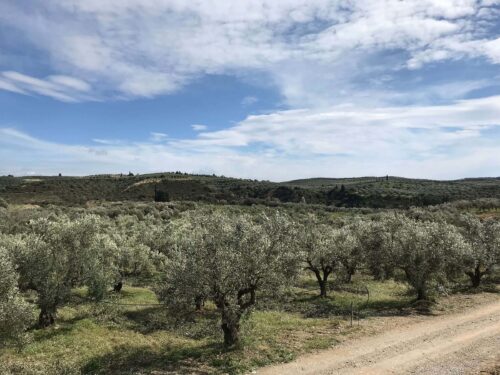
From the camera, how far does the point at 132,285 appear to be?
51.9 m

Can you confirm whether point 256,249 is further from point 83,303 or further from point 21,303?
point 83,303

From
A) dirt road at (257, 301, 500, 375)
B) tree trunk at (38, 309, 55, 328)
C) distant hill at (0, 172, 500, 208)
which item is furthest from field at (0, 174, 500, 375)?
distant hill at (0, 172, 500, 208)

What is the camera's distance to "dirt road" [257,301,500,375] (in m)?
22.3

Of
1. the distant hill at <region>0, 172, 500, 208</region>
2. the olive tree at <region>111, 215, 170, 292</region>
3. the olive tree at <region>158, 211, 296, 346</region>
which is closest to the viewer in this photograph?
the olive tree at <region>158, 211, 296, 346</region>

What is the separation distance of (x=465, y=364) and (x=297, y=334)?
10121mm

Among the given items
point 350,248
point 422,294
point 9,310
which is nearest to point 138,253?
point 350,248

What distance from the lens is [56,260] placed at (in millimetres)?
30922

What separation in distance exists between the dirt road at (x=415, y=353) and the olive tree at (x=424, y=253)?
5.94m

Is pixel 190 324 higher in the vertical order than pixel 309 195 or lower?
lower

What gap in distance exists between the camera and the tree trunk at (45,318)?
3083 cm

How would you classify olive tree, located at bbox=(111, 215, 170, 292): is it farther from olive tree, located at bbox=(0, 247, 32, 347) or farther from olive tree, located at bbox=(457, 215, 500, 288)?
olive tree, located at bbox=(457, 215, 500, 288)

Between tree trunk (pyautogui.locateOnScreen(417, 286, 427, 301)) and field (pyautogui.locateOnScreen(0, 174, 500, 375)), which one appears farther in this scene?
tree trunk (pyautogui.locateOnScreen(417, 286, 427, 301))

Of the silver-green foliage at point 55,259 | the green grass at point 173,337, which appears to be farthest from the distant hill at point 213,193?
the silver-green foliage at point 55,259

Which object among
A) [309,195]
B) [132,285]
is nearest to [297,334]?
[132,285]
